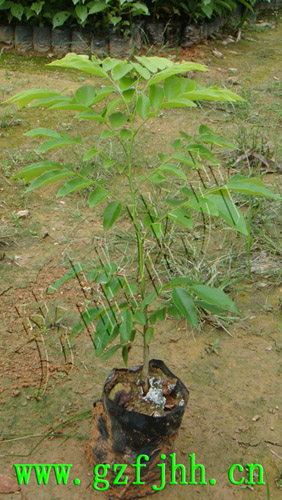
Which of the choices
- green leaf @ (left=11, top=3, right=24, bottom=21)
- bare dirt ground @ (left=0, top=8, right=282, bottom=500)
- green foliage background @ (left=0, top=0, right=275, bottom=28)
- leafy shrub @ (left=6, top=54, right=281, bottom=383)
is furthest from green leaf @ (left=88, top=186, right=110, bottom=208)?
green leaf @ (left=11, top=3, right=24, bottom=21)

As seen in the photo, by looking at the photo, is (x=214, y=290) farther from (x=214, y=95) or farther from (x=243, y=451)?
(x=243, y=451)

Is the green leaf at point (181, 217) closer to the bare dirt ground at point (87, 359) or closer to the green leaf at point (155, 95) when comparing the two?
the green leaf at point (155, 95)

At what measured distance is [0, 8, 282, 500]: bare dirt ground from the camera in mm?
2369

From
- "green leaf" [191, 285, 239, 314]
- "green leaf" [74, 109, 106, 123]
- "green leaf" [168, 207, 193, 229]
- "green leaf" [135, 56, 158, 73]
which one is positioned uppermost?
"green leaf" [135, 56, 158, 73]

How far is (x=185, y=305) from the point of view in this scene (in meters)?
1.89

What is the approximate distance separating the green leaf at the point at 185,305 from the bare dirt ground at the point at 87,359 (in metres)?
0.80

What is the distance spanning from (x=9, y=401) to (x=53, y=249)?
1.18 meters

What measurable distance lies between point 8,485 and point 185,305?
1.02m

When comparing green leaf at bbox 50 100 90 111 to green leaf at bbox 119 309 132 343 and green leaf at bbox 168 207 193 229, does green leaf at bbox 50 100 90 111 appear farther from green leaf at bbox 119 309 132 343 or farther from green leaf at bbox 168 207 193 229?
green leaf at bbox 119 309 132 343

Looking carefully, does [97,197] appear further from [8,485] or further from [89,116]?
[8,485]

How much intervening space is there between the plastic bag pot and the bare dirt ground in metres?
0.08

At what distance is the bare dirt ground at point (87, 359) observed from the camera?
2.37 meters

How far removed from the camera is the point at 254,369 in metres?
2.81

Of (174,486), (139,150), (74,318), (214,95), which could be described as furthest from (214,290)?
(139,150)
